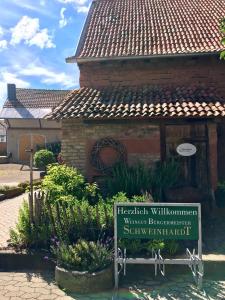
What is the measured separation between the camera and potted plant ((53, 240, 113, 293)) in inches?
198

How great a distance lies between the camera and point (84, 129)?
1003cm

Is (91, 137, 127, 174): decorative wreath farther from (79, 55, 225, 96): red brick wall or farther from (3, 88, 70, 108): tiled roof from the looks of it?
(3, 88, 70, 108): tiled roof

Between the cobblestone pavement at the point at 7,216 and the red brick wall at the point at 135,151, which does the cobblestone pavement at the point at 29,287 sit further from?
the red brick wall at the point at 135,151

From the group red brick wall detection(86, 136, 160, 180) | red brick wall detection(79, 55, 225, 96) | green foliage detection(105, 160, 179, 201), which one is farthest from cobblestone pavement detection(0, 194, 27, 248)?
red brick wall detection(79, 55, 225, 96)

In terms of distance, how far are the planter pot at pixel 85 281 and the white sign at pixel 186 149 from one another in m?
4.93

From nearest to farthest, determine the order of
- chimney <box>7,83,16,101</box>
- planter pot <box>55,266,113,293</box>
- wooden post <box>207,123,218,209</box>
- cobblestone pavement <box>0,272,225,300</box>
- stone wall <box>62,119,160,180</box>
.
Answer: cobblestone pavement <box>0,272,225,300</box>
planter pot <box>55,266,113,293</box>
wooden post <box>207,123,218,209</box>
stone wall <box>62,119,160,180</box>
chimney <box>7,83,16,101</box>

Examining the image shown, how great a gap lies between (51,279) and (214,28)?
1073 centimetres

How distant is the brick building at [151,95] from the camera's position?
938 centimetres

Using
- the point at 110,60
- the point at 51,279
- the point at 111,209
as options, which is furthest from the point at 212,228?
the point at 110,60

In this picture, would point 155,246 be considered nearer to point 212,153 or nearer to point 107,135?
point 212,153

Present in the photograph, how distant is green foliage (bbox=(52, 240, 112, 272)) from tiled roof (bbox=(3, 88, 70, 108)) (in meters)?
27.7

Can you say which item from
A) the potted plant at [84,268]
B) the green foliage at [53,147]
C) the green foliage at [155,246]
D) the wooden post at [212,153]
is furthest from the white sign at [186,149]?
the green foliage at [53,147]

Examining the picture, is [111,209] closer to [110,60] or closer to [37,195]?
[37,195]

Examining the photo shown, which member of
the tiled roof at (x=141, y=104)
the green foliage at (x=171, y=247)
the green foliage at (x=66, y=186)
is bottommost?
the green foliage at (x=171, y=247)
